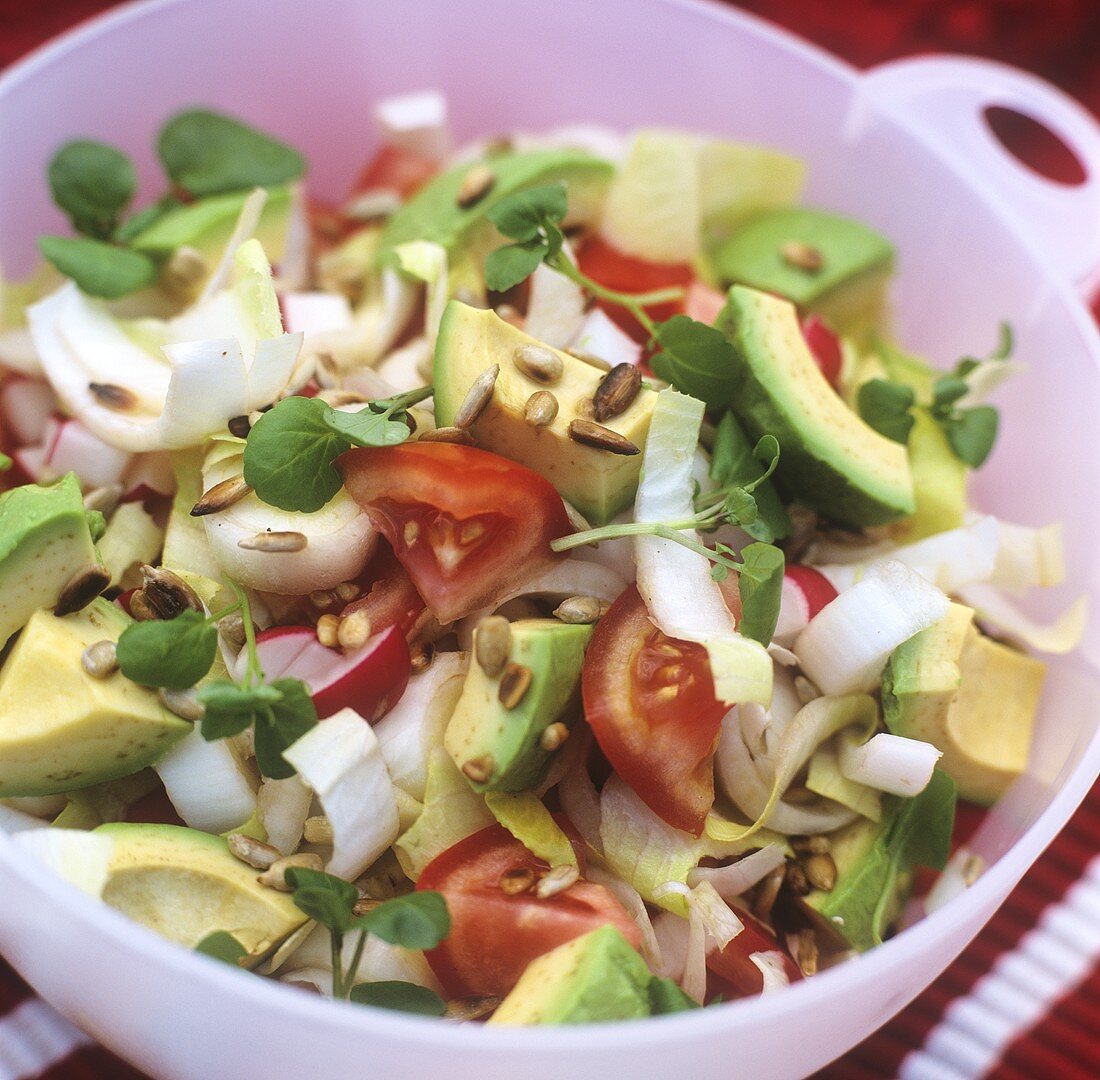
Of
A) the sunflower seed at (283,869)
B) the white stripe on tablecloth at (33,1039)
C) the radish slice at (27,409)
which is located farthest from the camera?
the radish slice at (27,409)

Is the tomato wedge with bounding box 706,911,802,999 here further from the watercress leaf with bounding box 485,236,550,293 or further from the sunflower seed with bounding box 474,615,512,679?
the watercress leaf with bounding box 485,236,550,293

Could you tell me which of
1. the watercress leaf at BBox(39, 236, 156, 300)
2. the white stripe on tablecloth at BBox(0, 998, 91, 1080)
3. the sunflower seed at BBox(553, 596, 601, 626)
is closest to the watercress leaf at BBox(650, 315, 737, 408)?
the sunflower seed at BBox(553, 596, 601, 626)

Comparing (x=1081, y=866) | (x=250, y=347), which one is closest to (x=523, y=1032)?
(x=250, y=347)

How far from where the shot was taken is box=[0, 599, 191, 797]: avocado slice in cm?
92

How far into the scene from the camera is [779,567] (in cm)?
97

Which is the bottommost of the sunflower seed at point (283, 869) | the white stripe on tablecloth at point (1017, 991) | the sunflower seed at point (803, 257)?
the white stripe on tablecloth at point (1017, 991)

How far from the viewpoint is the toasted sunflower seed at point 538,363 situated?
1035 mm

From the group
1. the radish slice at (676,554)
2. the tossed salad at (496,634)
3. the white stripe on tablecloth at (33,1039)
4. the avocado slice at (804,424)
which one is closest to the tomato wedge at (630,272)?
the tossed salad at (496,634)

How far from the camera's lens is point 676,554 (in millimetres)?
1006

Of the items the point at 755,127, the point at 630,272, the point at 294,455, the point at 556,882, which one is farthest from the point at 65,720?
the point at 755,127

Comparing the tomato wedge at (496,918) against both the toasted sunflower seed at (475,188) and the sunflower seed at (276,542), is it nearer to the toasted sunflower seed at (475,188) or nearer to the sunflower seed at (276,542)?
the sunflower seed at (276,542)

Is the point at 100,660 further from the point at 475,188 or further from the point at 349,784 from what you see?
the point at 475,188

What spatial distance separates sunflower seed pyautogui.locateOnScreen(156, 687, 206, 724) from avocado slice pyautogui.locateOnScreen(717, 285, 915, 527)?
1.71 ft

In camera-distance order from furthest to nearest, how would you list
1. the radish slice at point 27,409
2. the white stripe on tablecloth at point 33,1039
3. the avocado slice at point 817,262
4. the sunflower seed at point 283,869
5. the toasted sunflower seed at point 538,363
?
the avocado slice at point 817,262 < the radish slice at point 27,409 < the white stripe on tablecloth at point 33,1039 < the toasted sunflower seed at point 538,363 < the sunflower seed at point 283,869
